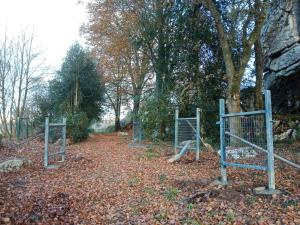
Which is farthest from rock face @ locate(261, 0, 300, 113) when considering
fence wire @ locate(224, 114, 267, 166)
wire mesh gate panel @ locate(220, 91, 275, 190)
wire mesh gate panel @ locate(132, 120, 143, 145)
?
wire mesh gate panel @ locate(132, 120, 143, 145)

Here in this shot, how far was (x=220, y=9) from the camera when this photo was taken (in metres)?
13.8

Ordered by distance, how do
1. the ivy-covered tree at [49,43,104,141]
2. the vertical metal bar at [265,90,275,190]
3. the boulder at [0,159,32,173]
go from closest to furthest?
the vertical metal bar at [265,90,275,190]
the boulder at [0,159,32,173]
the ivy-covered tree at [49,43,104,141]

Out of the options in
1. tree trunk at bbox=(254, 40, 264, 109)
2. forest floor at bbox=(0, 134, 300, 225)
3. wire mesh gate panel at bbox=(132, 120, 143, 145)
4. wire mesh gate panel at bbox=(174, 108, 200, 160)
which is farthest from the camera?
wire mesh gate panel at bbox=(132, 120, 143, 145)

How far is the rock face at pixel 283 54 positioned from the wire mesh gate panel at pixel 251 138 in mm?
6064

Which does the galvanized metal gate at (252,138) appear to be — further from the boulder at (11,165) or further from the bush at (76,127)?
the bush at (76,127)

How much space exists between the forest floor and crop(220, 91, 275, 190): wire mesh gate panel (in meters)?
0.38

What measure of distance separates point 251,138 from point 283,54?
8.14 meters

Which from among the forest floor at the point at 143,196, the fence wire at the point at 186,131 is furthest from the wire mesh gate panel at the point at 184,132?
the forest floor at the point at 143,196

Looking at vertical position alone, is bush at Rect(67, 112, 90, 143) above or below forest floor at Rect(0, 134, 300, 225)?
above

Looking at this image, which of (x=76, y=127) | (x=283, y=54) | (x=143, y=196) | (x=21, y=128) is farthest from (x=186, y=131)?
(x=21, y=128)

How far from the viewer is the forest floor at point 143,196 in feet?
14.9

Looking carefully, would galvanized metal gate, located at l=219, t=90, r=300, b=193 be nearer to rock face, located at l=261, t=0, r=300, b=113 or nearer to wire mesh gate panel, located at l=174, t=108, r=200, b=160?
wire mesh gate panel, located at l=174, t=108, r=200, b=160

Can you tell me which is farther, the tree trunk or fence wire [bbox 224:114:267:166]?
the tree trunk

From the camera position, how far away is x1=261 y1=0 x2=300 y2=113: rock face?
1228cm
